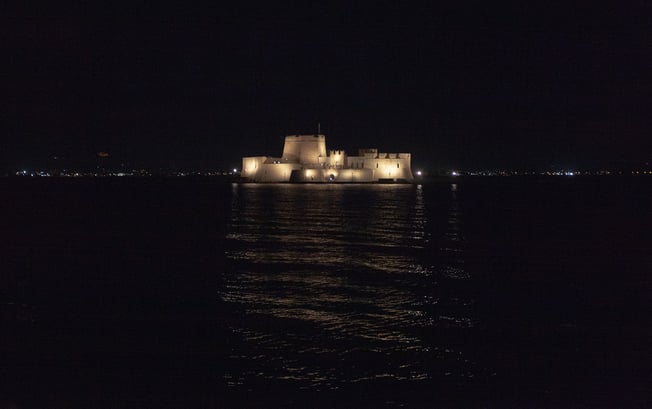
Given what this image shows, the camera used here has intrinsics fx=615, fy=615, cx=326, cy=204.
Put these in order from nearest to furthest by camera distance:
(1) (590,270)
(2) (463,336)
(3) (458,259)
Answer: (2) (463,336) → (1) (590,270) → (3) (458,259)

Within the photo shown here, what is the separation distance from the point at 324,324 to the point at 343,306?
96 cm

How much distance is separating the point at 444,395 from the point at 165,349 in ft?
9.60

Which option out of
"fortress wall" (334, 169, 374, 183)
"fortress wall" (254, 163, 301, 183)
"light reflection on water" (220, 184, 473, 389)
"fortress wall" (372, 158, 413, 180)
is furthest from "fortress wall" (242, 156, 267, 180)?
"light reflection on water" (220, 184, 473, 389)

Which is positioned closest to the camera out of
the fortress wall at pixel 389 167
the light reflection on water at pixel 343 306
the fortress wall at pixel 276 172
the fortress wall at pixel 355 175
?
the light reflection on water at pixel 343 306

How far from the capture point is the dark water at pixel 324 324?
5402 mm

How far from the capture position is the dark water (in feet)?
17.7

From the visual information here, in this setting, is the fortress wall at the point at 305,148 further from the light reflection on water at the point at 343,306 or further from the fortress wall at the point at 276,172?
the light reflection on water at the point at 343,306

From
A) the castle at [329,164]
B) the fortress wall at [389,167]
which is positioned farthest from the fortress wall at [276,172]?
the fortress wall at [389,167]

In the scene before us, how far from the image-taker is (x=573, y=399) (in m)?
5.30

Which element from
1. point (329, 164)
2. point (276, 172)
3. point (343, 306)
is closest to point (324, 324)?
point (343, 306)

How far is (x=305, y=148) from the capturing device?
63281 mm

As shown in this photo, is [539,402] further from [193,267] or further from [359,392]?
[193,267]

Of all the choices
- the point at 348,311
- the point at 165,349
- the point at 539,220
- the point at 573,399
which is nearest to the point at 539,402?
the point at 573,399

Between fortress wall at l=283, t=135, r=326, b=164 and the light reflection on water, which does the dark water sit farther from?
fortress wall at l=283, t=135, r=326, b=164
